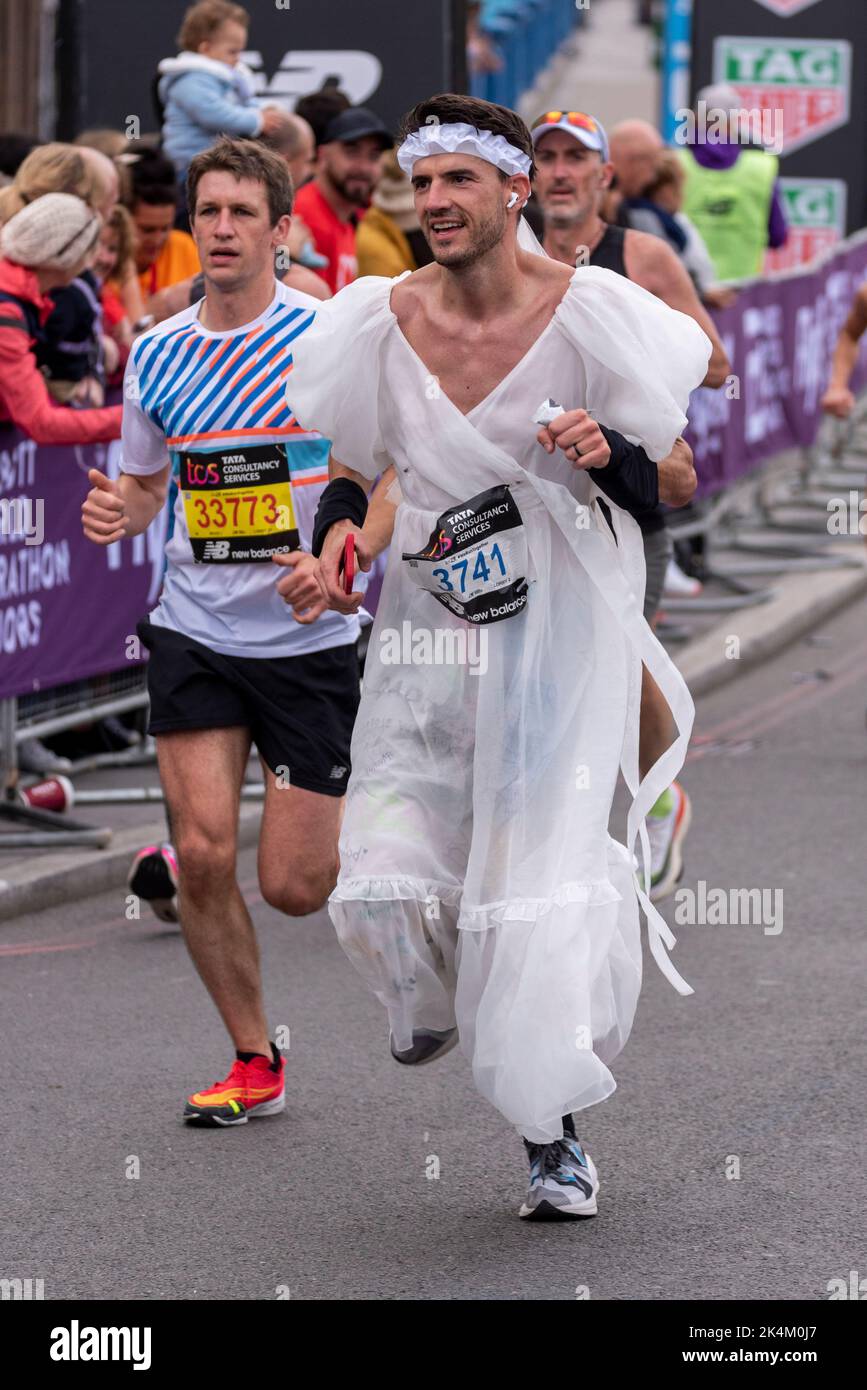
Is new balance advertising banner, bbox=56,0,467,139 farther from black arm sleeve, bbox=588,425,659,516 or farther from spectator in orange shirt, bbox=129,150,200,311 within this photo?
black arm sleeve, bbox=588,425,659,516

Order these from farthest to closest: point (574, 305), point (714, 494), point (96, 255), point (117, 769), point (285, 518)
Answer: point (714, 494)
point (117, 769)
point (96, 255)
point (285, 518)
point (574, 305)

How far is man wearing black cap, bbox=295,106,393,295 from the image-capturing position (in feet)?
34.3

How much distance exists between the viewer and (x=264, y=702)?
20.2ft

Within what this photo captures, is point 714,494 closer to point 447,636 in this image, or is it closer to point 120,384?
point 120,384

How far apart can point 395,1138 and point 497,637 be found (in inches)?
53.8

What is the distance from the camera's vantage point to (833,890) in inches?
332

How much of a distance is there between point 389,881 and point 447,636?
1.70 feet

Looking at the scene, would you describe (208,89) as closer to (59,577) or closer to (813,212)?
(59,577)

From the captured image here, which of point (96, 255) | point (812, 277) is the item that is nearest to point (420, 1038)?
point (96, 255)

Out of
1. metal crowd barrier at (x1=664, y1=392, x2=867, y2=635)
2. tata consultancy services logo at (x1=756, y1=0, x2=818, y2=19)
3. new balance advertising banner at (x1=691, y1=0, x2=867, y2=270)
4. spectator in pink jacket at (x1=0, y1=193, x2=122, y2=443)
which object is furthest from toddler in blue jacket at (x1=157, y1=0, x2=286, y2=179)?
tata consultancy services logo at (x1=756, y1=0, x2=818, y2=19)

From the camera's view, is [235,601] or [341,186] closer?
[235,601]

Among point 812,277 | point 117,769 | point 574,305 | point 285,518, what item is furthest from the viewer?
point 812,277

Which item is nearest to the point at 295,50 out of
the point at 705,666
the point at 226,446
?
the point at 705,666

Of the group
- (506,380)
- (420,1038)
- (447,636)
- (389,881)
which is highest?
(506,380)
